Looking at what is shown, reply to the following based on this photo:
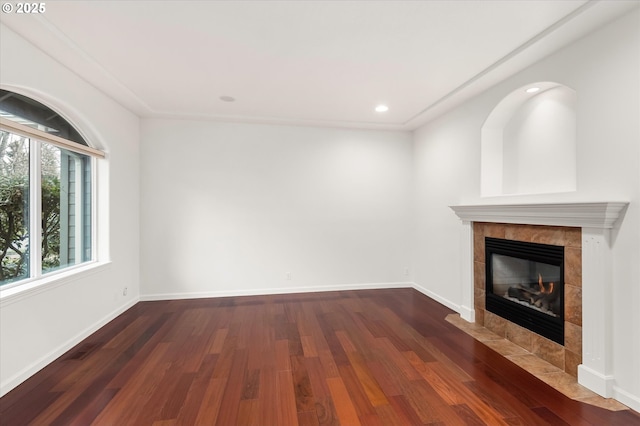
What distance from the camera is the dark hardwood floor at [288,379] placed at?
74.9 inches

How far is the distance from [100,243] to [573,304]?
4.88 meters

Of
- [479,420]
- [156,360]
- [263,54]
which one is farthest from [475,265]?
[156,360]

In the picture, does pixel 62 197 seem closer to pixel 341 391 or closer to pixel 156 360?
pixel 156 360

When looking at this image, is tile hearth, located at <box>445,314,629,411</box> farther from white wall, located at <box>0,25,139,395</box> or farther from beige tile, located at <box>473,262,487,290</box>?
Result: white wall, located at <box>0,25,139,395</box>

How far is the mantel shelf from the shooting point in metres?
2.07

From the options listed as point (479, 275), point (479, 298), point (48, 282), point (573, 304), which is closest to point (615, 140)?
point (573, 304)

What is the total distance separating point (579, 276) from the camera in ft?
7.64

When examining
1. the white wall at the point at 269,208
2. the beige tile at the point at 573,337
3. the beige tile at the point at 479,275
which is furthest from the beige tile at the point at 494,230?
the white wall at the point at 269,208

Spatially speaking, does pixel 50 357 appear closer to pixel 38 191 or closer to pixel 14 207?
pixel 14 207

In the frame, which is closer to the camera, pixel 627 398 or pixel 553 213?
pixel 627 398

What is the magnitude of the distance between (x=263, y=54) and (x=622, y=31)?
269 centimetres

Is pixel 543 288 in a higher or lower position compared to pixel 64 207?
lower

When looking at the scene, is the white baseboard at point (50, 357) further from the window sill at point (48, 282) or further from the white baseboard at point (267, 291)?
the white baseboard at point (267, 291)

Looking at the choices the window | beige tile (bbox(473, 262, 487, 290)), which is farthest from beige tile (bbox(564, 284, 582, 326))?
the window
